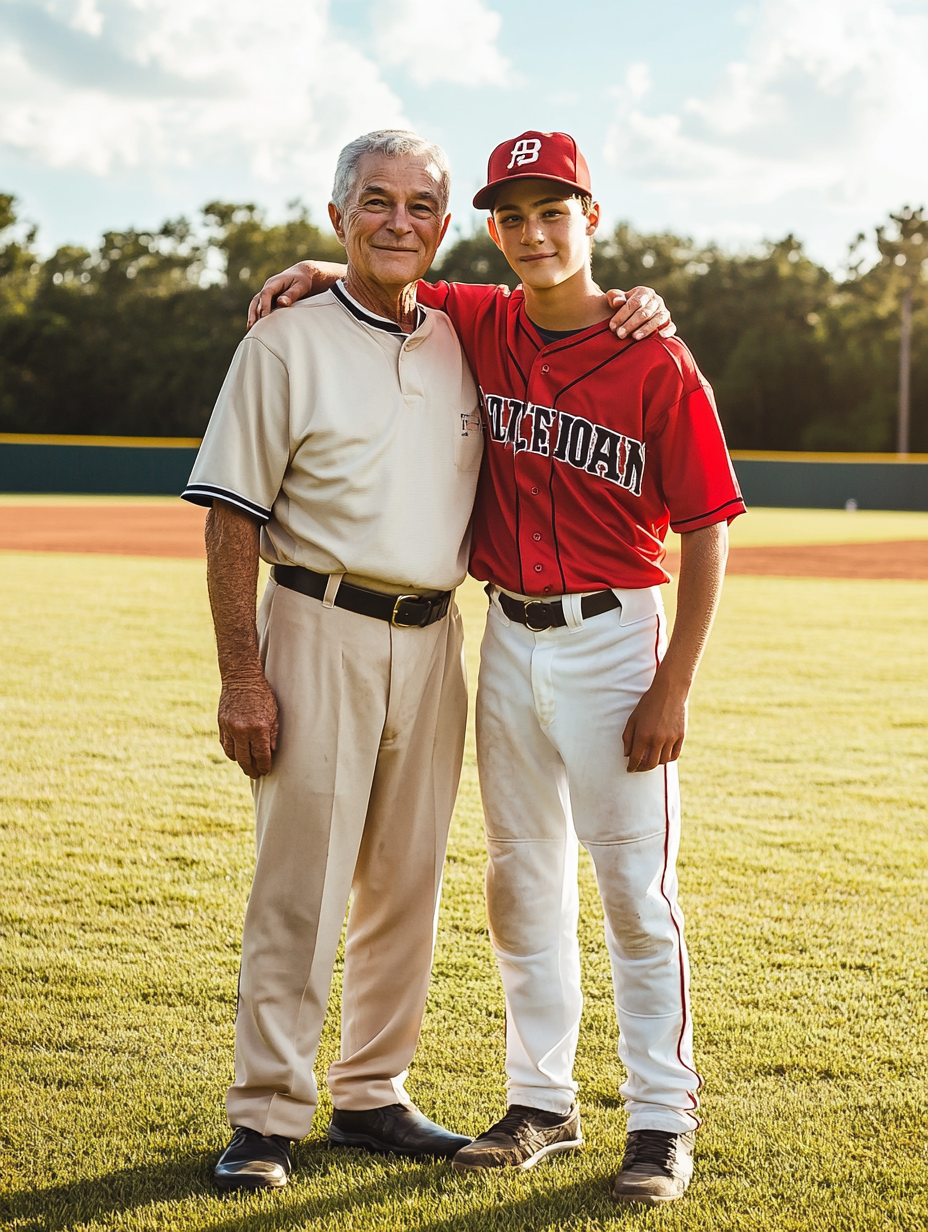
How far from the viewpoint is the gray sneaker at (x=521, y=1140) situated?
2.63m

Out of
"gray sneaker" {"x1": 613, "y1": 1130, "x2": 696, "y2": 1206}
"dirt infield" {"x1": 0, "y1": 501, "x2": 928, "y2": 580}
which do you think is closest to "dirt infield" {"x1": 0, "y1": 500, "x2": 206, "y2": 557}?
"dirt infield" {"x1": 0, "y1": 501, "x2": 928, "y2": 580}

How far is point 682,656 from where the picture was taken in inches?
103

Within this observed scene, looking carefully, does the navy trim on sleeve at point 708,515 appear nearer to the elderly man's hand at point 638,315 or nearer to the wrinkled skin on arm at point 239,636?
the elderly man's hand at point 638,315

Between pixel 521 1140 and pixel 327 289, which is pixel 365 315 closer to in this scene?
pixel 327 289

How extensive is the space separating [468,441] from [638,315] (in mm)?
463

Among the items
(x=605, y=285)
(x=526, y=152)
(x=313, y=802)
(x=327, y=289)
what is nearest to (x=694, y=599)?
(x=313, y=802)

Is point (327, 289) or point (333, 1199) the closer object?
point (333, 1199)

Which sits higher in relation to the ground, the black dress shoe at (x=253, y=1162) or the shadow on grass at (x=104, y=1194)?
the black dress shoe at (x=253, y=1162)

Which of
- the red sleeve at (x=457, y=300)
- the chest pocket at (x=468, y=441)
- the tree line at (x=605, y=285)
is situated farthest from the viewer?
the tree line at (x=605, y=285)

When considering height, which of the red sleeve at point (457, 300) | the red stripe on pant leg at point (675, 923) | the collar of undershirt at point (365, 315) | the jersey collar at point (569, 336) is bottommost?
the red stripe on pant leg at point (675, 923)

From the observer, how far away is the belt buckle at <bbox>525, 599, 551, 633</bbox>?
2.69 m

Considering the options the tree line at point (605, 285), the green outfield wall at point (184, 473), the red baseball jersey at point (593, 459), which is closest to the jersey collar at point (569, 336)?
the red baseball jersey at point (593, 459)

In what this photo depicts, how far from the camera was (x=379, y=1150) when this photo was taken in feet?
9.00

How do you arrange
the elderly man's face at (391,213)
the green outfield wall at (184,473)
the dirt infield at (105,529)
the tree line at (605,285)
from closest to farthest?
the elderly man's face at (391,213), the dirt infield at (105,529), the green outfield wall at (184,473), the tree line at (605,285)
